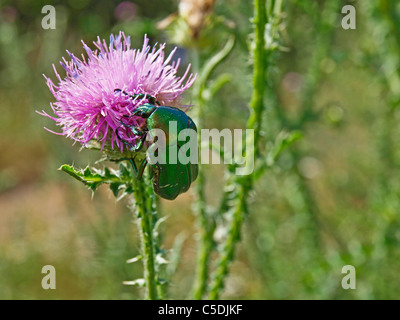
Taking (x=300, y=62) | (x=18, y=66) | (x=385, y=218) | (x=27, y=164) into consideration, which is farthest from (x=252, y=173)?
(x=27, y=164)

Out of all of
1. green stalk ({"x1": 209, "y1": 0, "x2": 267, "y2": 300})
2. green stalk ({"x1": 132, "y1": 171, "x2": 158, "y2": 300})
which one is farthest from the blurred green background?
green stalk ({"x1": 132, "y1": 171, "x2": 158, "y2": 300})

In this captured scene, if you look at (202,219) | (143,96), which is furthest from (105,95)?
(202,219)

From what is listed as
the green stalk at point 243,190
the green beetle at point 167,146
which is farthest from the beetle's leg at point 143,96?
the green stalk at point 243,190

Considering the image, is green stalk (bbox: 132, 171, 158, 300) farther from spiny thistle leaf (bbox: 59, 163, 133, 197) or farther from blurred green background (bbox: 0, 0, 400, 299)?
blurred green background (bbox: 0, 0, 400, 299)

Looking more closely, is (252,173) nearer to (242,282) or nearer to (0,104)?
(242,282)

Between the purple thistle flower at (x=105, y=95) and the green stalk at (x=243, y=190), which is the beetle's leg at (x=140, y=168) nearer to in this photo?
the purple thistle flower at (x=105, y=95)

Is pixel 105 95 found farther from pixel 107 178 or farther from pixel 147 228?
pixel 147 228
